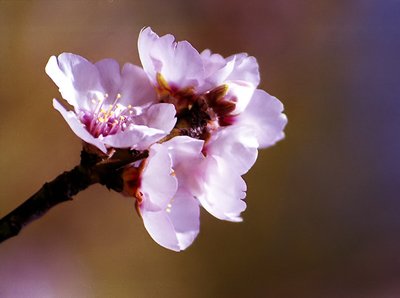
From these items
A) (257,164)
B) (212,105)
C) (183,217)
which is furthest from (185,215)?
(257,164)

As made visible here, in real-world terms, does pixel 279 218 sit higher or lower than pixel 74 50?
lower

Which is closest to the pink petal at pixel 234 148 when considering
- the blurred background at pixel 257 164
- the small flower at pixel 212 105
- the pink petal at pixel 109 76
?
the small flower at pixel 212 105

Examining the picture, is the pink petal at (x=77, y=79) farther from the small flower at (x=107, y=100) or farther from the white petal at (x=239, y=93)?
the white petal at (x=239, y=93)

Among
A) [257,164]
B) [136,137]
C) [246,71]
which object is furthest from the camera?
[257,164]

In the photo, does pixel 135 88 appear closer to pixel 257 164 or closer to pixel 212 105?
pixel 212 105

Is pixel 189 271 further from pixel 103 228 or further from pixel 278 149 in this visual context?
pixel 278 149

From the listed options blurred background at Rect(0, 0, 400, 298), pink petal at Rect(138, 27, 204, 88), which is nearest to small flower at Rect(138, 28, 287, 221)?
pink petal at Rect(138, 27, 204, 88)

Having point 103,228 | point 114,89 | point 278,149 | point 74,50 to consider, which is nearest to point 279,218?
point 278,149

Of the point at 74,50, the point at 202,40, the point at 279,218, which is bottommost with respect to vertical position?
the point at 279,218
